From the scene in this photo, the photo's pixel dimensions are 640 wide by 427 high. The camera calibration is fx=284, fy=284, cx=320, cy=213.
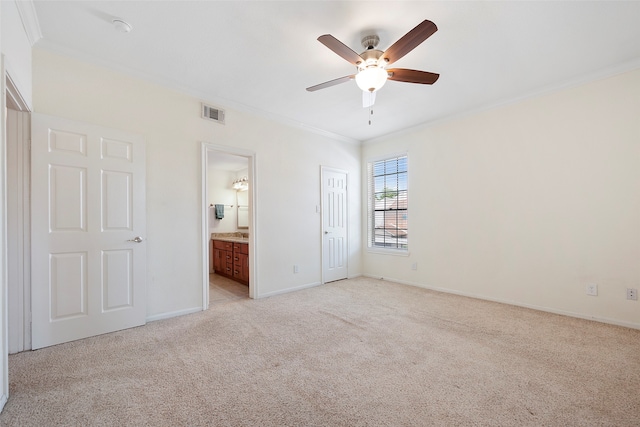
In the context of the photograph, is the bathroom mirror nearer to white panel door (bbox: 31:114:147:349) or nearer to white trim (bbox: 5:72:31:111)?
white panel door (bbox: 31:114:147:349)

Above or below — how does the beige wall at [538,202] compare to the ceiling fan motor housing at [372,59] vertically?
below

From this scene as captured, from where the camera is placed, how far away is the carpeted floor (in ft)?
5.37

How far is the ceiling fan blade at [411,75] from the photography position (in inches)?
96.3

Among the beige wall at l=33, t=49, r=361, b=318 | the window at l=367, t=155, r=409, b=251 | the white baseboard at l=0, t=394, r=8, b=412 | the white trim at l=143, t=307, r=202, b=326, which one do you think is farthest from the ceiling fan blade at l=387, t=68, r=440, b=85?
the white baseboard at l=0, t=394, r=8, b=412

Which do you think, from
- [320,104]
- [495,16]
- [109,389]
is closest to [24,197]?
[109,389]

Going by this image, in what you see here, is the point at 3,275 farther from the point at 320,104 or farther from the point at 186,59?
the point at 320,104

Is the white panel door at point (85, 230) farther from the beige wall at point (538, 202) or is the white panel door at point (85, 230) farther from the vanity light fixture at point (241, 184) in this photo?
the beige wall at point (538, 202)

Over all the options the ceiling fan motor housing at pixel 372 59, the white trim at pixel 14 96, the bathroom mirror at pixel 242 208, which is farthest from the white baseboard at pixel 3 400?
the bathroom mirror at pixel 242 208

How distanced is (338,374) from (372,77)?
2346 mm

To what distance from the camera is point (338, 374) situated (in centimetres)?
206

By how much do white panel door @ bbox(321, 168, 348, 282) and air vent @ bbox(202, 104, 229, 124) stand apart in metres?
1.90

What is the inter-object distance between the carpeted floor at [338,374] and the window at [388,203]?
2.10 m

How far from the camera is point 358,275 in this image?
5.53 metres

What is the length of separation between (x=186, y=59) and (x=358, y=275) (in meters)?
4.38
